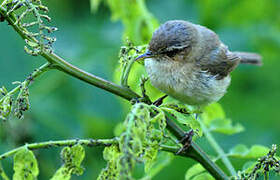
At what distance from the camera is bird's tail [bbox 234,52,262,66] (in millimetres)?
4090

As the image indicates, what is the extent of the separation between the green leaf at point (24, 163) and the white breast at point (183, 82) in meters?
1.43

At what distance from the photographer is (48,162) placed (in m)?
3.44

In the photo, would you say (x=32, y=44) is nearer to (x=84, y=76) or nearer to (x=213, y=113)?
(x=84, y=76)

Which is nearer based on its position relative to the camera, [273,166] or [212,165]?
[273,166]

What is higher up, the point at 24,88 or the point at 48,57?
the point at 48,57

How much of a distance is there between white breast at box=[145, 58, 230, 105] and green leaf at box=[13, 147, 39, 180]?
1.43m

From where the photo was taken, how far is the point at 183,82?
3215mm

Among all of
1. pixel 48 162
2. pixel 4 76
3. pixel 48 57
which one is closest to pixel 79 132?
pixel 48 162

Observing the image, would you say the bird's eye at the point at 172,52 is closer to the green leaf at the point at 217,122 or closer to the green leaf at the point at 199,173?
the green leaf at the point at 217,122

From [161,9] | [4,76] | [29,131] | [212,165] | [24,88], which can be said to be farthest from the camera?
[161,9]

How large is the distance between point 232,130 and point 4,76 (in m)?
2.10

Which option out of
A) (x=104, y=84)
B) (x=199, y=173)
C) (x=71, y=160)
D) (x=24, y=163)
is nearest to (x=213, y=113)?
(x=199, y=173)

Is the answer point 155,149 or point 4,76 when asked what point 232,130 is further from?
point 4,76

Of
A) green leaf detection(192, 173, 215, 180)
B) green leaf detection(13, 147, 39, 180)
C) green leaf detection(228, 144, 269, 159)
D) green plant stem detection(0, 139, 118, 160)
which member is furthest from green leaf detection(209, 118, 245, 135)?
green leaf detection(13, 147, 39, 180)
